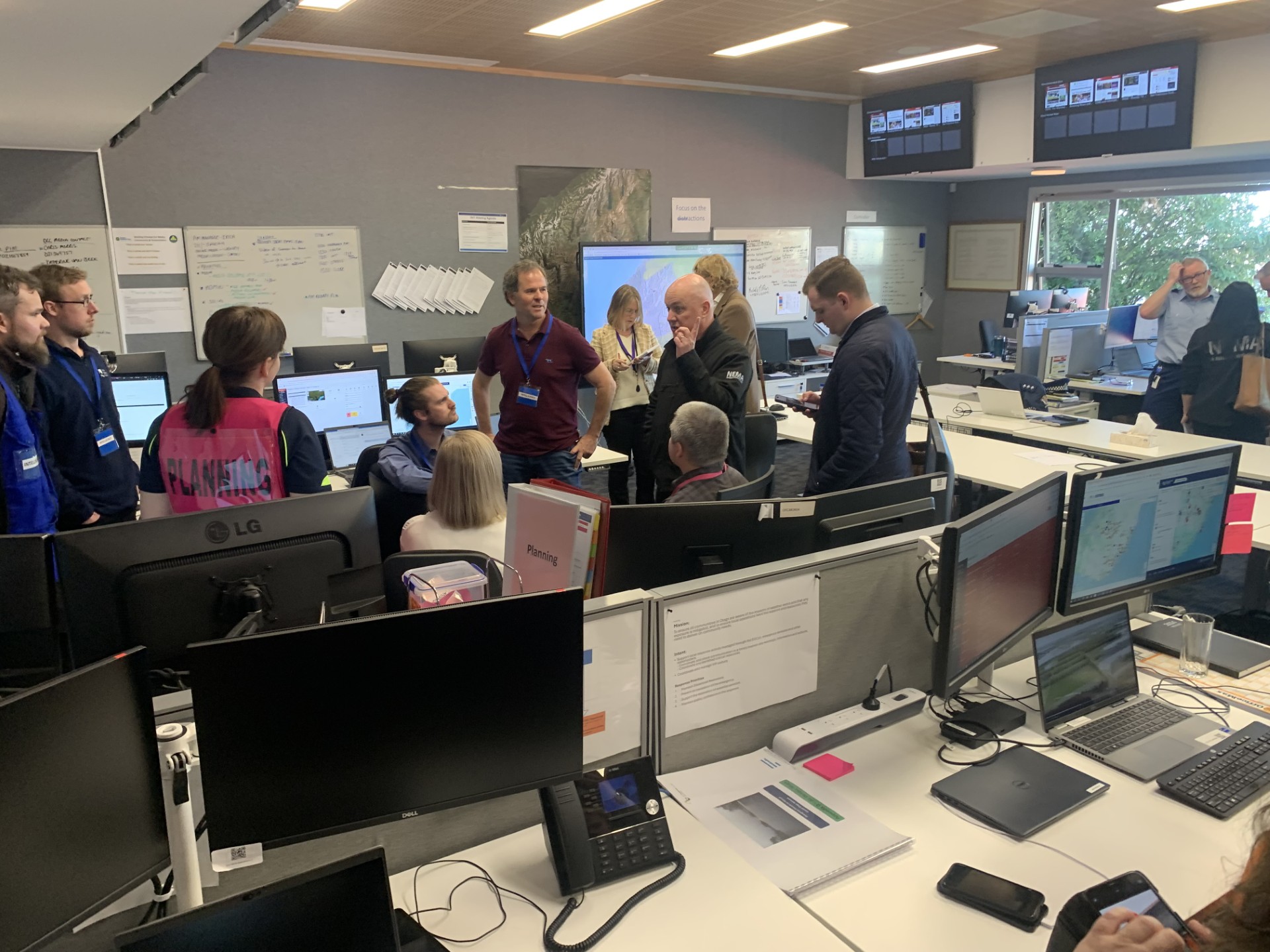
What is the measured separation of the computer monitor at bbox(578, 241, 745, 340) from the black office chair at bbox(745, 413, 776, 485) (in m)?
2.70

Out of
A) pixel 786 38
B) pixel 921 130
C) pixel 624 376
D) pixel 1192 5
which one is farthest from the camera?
pixel 921 130

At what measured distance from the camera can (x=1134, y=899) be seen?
118cm

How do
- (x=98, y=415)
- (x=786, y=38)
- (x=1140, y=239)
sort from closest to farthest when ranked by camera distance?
(x=98, y=415), (x=786, y=38), (x=1140, y=239)

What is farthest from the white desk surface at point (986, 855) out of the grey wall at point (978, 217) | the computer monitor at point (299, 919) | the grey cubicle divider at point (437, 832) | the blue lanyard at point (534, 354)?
the grey wall at point (978, 217)

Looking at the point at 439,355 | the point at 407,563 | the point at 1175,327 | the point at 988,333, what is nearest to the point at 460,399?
the point at 439,355

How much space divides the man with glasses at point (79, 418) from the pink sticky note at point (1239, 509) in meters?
3.09

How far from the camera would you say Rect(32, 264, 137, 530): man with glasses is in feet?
9.14

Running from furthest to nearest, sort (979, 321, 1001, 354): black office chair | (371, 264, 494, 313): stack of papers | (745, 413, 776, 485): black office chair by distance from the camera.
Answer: (979, 321, 1001, 354): black office chair
(371, 264, 494, 313): stack of papers
(745, 413, 776, 485): black office chair

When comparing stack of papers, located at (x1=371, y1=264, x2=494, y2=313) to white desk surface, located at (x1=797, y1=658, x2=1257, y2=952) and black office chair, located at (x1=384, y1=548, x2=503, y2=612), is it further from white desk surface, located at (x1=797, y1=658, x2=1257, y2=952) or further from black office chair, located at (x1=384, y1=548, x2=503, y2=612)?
white desk surface, located at (x1=797, y1=658, x2=1257, y2=952)

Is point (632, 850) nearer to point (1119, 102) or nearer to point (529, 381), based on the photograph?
point (529, 381)

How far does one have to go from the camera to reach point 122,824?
3.48ft

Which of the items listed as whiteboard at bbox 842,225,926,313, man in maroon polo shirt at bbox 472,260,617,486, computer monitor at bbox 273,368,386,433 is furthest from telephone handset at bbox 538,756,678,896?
whiteboard at bbox 842,225,926,313

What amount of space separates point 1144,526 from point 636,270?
484cm

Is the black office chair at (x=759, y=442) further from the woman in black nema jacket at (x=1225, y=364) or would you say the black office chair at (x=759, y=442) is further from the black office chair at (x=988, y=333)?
the black office chair at (x=988, y=333)
